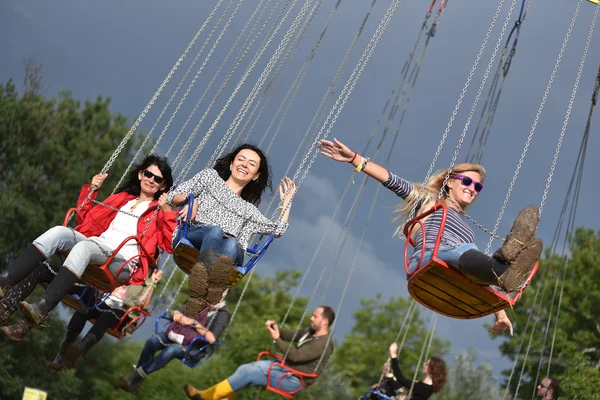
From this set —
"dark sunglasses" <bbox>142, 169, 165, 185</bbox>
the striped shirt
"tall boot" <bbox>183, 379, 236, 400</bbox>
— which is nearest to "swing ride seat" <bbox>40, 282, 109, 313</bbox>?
"dark sunglasses" <bbox>142, 169, 165, 185</bbox>

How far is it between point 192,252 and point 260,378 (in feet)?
8.43

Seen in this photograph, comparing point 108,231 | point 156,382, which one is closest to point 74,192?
point 156,382

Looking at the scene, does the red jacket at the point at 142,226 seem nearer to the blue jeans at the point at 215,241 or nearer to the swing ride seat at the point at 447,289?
the blue jeans at the point at 215,241

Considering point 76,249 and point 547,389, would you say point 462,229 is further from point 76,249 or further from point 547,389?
point 547,389

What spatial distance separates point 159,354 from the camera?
357 inches

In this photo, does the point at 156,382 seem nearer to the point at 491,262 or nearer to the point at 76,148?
the point at 76,148

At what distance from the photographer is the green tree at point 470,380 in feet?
70.4

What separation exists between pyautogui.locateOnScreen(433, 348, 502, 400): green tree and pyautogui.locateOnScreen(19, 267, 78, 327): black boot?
52.9ft

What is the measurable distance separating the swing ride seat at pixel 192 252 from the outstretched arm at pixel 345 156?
79 centimetres

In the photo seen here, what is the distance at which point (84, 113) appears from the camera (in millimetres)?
26672

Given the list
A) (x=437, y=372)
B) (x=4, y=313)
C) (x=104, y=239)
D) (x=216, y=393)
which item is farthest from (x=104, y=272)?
(x=437, y=372)

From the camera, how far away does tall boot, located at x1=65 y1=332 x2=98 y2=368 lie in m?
8.27

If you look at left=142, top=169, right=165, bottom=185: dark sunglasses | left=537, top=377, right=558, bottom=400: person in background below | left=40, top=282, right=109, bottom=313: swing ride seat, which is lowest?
left=40, top=282, right=109, bottom=313: swing ride seat

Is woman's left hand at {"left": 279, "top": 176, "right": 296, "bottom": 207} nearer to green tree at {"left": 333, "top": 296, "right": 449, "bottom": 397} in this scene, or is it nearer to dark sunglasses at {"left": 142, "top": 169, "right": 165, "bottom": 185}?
dark sunglasses at {"left": 142, "top": 169, "right": 165, "bottom": 185}
